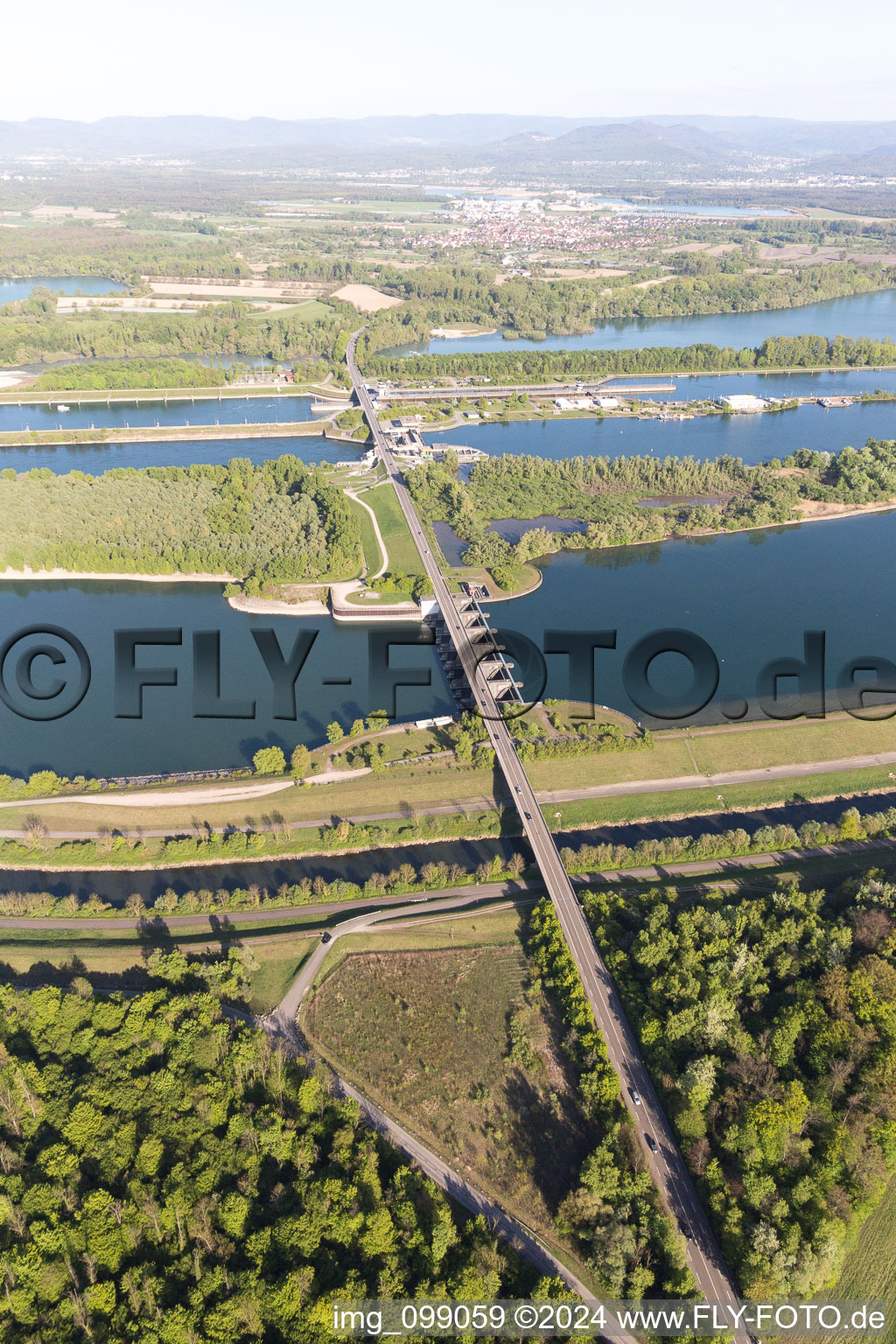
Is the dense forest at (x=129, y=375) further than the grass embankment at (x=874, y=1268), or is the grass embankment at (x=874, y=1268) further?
the dense forest at (x=129, y=375)

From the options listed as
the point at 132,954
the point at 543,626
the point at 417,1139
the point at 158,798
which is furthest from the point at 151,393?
the point at 417,1139

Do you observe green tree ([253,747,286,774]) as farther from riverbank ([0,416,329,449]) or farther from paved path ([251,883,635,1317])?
riverbank ([0,416,329,449])

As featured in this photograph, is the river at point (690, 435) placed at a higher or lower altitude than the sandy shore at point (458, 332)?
lower

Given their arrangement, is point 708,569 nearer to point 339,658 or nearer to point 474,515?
point 474,515

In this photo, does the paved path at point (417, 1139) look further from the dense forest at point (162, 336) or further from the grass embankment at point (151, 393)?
the dense forest at point (162, 336)

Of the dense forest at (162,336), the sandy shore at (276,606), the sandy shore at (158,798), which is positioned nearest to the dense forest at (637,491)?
the sandy shore at (276,606)
